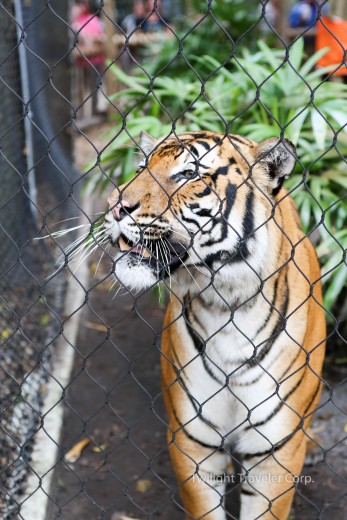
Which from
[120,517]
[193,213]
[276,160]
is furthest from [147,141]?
[120,517]

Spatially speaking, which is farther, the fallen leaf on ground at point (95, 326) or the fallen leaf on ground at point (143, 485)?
the fallen leaf on ground at point (95, 326)

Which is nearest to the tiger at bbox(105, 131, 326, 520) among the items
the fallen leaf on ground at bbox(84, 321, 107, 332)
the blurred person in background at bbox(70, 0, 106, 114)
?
the fallen leaf on ground at bbox(84, 321, 107, 332)

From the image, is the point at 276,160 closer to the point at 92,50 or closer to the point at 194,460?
the point at 194,460

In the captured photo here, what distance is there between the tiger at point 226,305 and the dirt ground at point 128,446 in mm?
143

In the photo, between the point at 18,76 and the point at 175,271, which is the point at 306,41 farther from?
the point at 175,271

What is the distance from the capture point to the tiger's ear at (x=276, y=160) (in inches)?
83.6

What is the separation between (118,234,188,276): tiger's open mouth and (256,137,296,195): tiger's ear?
0.34 meters

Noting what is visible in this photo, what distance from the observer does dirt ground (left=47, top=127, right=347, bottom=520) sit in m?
A: 3.14

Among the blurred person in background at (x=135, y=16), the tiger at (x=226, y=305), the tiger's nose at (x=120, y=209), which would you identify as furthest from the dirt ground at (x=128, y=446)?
the blurred person in background at (x=135, y=16)

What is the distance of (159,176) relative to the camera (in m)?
2.24

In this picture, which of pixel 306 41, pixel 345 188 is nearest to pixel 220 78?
pixel 345 188

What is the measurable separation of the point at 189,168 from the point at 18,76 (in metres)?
2.56

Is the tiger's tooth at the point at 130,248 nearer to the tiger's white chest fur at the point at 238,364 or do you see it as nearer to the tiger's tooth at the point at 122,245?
the tiger's tooth at the point at 122,245

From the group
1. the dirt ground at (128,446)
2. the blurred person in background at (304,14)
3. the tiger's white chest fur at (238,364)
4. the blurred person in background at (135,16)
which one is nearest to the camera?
the tiger's white chest fur at (238,364)
